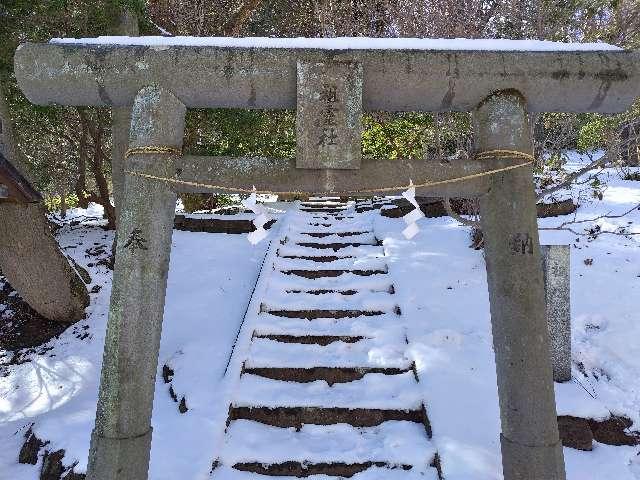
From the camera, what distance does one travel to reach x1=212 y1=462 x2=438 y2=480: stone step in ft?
10.0

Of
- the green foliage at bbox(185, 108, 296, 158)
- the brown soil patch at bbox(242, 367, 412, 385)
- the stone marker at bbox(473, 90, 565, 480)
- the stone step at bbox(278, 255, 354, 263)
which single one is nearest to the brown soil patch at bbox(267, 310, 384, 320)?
the brown soil patch at bbox(242, 367, 412, 385)

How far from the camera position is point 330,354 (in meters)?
4.18

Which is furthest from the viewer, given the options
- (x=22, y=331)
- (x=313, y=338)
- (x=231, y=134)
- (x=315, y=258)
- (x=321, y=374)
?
(x=231, y=134)

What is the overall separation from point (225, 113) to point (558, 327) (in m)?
6.14

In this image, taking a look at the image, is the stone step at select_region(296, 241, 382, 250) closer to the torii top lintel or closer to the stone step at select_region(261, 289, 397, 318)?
the stone step at select_region(261, 289, 397, 318)

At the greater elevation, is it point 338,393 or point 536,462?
point 536,462

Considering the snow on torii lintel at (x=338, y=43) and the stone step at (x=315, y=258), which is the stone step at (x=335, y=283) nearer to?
the stone step at (x=315, y=258)

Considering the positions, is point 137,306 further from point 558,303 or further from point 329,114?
point 558,303

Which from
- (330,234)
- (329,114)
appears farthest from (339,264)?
(329,114)

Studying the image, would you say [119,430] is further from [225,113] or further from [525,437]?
[225,113]

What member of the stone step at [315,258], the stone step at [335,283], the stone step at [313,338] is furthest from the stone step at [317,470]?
the stone step at [315,258]

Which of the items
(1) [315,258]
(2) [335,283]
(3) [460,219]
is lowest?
(2) [335,283]

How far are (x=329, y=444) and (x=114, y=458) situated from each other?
1525 millimetres

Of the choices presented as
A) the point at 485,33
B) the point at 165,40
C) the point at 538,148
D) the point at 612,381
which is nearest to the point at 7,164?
the point at 165,40
